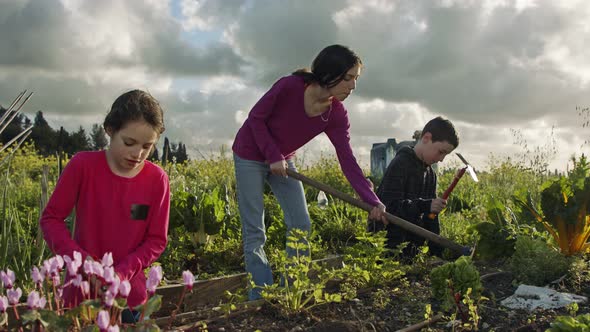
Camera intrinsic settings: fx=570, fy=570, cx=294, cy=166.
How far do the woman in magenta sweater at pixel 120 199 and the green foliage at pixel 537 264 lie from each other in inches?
97.6

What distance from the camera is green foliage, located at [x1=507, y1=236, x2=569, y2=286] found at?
3861 millimetres

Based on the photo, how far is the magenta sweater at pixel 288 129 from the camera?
380 centimetres

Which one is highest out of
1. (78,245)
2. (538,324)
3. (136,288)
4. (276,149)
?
(276,149)

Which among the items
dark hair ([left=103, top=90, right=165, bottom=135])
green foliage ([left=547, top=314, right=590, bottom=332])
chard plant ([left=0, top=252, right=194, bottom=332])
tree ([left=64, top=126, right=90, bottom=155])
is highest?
tree ([left=64, top=126, right=90, bottom=155])

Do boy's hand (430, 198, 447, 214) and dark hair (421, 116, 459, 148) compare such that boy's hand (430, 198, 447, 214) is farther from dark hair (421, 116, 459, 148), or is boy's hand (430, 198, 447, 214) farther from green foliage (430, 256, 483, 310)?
green foliage (430, 256, 483, 310)


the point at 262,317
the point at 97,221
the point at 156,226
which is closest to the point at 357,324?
the point at 262,317

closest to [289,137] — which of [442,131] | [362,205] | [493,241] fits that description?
[362,205]

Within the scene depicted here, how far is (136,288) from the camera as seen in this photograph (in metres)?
2.97

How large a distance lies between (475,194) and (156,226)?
Result: 257 inches

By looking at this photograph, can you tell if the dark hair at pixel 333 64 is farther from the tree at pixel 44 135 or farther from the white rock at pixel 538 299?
the tree at pixel 44 135

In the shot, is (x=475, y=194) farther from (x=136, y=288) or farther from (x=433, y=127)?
(x=136, y=288)

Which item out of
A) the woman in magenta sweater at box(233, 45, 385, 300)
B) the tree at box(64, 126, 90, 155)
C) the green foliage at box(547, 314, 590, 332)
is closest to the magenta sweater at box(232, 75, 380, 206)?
the woman in magenta sweater at box(233, 45, 385, 300)

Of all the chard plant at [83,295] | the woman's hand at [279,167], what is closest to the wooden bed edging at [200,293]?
the woman's hand at [279,167]

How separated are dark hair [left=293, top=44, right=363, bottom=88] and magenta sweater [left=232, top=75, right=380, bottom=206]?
197mm
